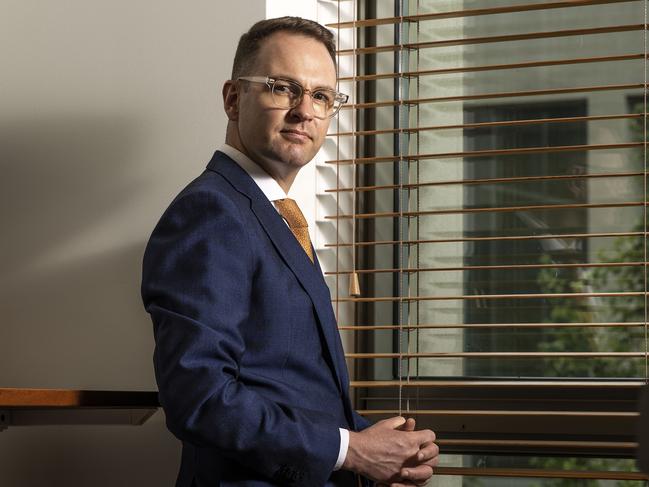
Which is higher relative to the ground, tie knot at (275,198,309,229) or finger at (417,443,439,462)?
tie knot at (275,198,309,229)

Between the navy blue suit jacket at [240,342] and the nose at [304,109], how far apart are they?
14cm

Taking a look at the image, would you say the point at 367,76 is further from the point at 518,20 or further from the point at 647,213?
the point at 647,213

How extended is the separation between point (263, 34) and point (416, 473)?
740mm

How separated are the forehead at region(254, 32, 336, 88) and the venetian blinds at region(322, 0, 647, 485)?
369 mm

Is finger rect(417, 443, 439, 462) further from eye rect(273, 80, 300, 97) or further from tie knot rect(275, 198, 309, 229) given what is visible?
eye rect(273, 80, 300, 97)

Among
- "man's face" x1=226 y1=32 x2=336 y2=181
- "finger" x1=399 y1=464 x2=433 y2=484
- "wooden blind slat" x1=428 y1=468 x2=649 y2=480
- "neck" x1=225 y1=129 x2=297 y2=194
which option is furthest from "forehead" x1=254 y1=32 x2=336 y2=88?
"wooden blind slat" x1=428 y1=468 x2=649 y2=480

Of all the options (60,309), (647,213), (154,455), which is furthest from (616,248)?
(60,309)

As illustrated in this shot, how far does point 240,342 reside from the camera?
4.63 feet

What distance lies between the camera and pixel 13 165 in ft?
6.84

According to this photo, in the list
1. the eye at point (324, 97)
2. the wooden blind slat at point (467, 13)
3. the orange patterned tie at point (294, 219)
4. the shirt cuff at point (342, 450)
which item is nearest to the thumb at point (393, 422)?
the shirt cuff at point (342, 450)

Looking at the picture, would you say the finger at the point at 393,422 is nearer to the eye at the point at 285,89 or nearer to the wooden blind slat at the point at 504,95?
the eye at the point at 285,89

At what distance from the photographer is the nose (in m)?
1.62

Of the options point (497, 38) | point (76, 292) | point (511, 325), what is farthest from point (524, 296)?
point (76, 292)

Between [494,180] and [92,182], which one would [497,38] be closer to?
[494,180]
